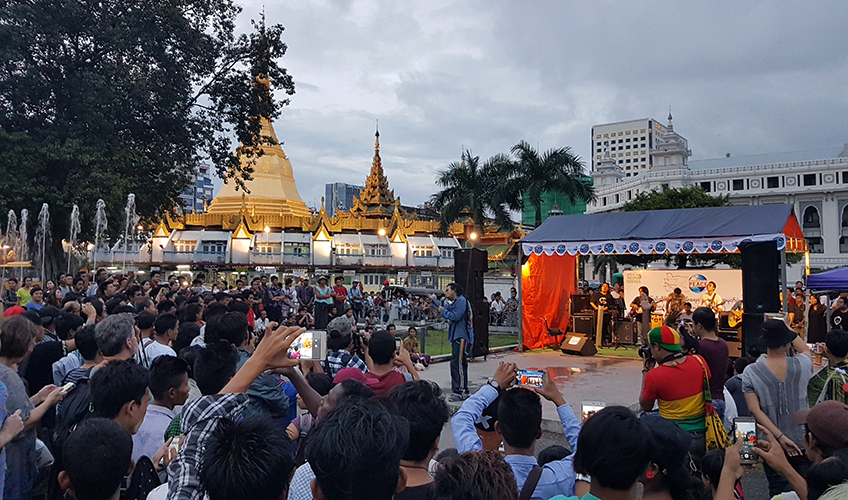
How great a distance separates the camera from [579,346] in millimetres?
14992

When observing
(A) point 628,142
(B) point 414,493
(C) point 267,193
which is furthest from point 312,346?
(A) point 628,142

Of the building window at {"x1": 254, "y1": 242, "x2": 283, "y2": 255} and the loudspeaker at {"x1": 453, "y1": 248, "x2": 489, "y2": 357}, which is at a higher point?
the building window at {"x1": 254, "y1": 242, "x2": 283, "y2": 255}

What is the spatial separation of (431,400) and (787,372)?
11.0 ft

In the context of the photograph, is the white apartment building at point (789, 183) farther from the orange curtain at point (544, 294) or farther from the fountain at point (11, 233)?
the fountain at point (11, 233)

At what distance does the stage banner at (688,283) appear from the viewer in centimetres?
1656

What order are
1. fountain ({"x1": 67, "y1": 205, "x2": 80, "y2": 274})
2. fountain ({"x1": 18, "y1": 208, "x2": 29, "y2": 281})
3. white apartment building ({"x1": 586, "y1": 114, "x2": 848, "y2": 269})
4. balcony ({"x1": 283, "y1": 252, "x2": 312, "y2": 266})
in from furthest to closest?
white apartment building ({"x1": 586, "y1": 114, "x2": 848, "y2": 269}), balcony ({"x1": 283, "y1": 252, "x2": 312, "y2": 266}), fountain ({"x1": 18, "y1": 208, "x2": 29, "y2": 281}), fountain ({"x1": 67, "y1": 205, "x2": 80, "y2": 274})

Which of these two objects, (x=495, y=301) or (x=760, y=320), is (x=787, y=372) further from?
(x=495, y=301)

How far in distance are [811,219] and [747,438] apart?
234ft

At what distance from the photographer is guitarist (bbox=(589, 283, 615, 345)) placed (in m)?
16.5

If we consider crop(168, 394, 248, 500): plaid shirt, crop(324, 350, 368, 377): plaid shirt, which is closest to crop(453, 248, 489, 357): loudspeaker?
crop(324, 350, 368, 377): plaid shirt

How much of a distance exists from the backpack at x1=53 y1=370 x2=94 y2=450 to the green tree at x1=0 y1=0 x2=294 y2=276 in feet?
47.5

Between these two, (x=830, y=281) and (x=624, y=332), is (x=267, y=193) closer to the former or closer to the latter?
(x=624, y=332)

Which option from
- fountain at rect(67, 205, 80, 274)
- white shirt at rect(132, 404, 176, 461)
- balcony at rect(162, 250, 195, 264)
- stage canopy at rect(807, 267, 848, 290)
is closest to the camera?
white shirt at rect(132, 404, 176, 461)

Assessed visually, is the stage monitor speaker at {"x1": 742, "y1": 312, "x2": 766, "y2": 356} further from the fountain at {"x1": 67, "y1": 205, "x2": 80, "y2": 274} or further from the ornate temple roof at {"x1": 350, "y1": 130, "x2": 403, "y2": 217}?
the ornate temple roof at {"x1": 350, "y1": 130, "x2": 403, "y2": 217}
